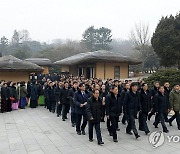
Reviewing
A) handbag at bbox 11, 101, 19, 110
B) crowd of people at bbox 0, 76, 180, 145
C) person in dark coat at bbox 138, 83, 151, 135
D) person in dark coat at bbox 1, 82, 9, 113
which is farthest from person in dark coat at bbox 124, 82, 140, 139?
handbag at bbox 11, 101, 19, 110

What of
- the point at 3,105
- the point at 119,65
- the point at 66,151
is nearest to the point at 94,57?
the point at 119,65

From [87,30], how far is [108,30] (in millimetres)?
6501

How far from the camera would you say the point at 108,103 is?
7.95 metres

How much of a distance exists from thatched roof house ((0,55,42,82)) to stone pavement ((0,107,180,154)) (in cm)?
777

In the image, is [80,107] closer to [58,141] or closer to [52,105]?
[58,141]

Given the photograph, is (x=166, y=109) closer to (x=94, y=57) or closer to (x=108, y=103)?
(x=108, y=103)

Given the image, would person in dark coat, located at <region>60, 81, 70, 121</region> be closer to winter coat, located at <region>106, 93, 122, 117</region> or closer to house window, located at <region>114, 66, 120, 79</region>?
winter coat, located at <region>106, 93, 122, 117</region>

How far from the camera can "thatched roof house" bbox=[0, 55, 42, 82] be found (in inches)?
707

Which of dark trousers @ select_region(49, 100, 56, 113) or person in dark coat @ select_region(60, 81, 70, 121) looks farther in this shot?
dark trousers @ select_region(49, 100, 56, 113)

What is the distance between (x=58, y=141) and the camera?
796cm

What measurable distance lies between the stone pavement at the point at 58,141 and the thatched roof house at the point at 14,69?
7.77 m

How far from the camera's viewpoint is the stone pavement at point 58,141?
23.0ft

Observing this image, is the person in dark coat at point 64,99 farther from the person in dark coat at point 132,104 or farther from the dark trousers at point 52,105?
the person in dark coat at point 132,104

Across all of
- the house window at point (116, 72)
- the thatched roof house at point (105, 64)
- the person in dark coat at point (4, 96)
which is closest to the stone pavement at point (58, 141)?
the person in dark coat at point (4, 96)
